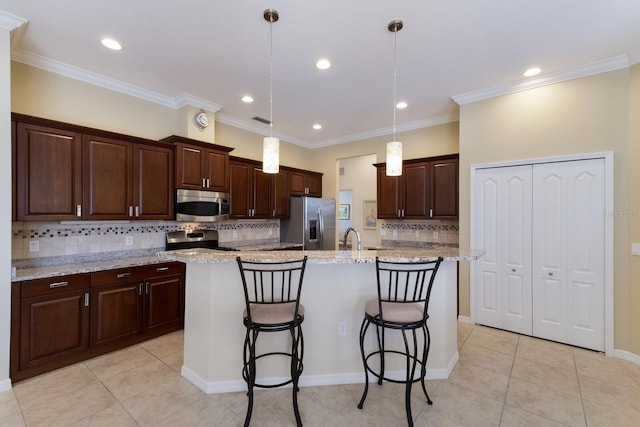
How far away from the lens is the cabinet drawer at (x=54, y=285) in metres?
2.47

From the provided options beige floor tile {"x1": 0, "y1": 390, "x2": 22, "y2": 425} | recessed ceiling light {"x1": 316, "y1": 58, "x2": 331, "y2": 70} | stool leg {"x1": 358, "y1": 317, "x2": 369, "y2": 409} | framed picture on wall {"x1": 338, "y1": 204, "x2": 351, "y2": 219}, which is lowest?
beige floor tile {"x1": 0, "y1": 390, "x2": 22, "y2": 425}

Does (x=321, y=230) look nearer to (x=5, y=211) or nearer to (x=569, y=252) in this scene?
(x=569, y=252)

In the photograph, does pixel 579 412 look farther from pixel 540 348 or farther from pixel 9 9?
pixel 9 9

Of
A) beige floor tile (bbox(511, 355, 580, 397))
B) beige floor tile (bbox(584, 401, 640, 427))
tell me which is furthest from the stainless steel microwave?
beige floor tile (bbox(584, 401, 640, 427))

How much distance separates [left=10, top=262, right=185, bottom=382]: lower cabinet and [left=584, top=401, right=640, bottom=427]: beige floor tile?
3888 mm

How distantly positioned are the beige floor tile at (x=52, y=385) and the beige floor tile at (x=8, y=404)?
3 centimetres

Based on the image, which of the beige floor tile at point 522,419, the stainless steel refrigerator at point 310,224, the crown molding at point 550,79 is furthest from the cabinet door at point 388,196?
the beige floor tile at point 522,419

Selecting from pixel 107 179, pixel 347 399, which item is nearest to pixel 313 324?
pixel 347 399

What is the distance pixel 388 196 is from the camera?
15.8ft

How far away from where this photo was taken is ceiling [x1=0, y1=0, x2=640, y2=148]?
2.24m

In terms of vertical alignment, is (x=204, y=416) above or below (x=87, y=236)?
below

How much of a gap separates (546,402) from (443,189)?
8.86 ft

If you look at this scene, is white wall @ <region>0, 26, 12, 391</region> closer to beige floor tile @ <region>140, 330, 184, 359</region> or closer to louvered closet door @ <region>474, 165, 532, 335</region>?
beige floor tile @ <region>140, 330, 184, 359</region>

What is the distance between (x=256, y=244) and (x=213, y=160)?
5.63 ft
